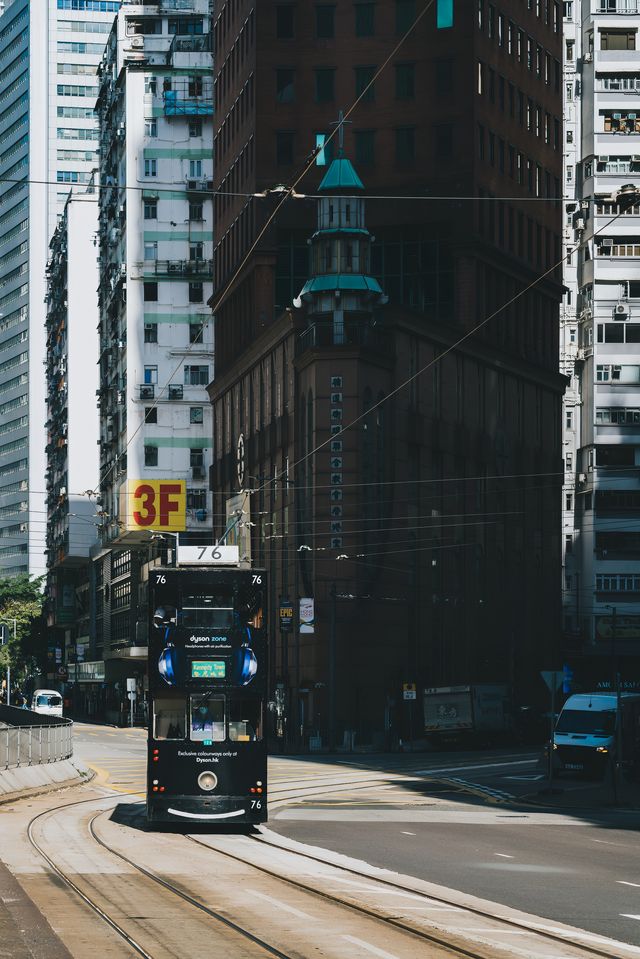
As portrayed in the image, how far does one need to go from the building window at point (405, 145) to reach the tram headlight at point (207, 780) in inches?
2763

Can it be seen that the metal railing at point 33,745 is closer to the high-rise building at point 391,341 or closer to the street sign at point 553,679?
the street sign at point 553,679

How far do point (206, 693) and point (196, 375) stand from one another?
9319cm

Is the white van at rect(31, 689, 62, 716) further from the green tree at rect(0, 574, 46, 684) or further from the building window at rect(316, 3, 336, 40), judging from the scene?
the building window at rect(316, 3, 336, 40)

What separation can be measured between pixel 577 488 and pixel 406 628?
3372 centimetres

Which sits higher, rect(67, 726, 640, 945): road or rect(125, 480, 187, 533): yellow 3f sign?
rect(125, 480, 187, 533): yellow 3f sign

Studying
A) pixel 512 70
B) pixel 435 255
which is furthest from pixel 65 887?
pixel 512 70

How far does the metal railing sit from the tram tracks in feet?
47.5

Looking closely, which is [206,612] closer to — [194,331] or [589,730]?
[589,730]

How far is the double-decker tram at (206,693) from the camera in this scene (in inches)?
Answer: 1086

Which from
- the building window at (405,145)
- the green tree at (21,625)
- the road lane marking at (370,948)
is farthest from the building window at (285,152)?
the road lane marking at (370,948)

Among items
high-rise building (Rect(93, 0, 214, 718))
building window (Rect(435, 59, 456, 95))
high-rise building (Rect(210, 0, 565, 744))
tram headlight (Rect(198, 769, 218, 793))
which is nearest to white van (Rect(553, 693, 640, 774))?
tram headlight (Rect(198, 769, 218, 793))

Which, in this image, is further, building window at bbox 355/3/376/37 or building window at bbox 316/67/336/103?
building window at bbox 355/3/376/37

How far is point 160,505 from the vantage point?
349ft

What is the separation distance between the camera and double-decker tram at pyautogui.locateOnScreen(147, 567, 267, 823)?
27578 millimetres
